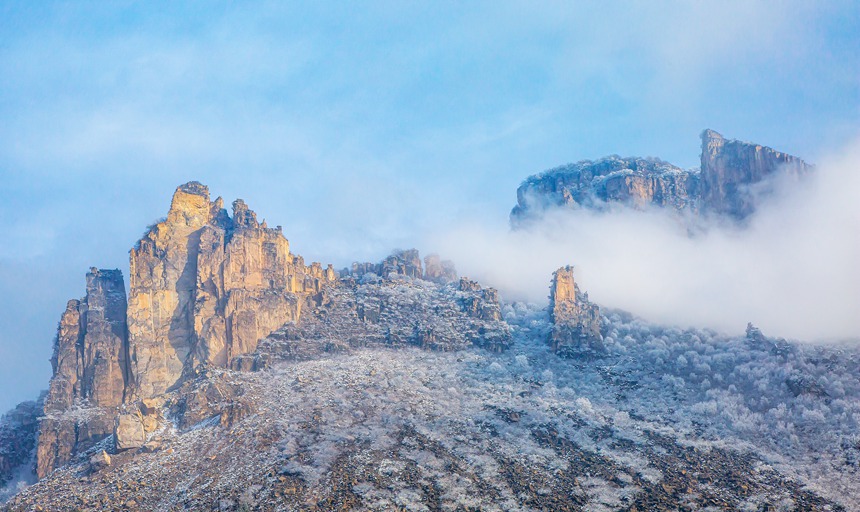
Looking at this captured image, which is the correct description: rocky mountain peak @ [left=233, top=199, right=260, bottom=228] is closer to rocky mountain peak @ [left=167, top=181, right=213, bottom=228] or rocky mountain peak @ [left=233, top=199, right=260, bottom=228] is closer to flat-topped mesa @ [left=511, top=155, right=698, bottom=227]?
rocky mountain peak @ [left=167, top=181, right=213, bottom=228]

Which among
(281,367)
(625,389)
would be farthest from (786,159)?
(281,367)

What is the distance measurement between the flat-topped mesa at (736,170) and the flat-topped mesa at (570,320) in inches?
1393

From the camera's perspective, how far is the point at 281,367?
3401 inches

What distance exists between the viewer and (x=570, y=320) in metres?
104

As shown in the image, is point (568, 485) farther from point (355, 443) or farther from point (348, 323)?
point (348, 323)

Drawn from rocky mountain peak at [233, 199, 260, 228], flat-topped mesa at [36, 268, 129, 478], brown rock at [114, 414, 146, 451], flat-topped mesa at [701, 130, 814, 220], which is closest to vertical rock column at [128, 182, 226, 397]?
flat-topped mesa at [36, 268, 129, 478]

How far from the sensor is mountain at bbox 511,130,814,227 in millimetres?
119188

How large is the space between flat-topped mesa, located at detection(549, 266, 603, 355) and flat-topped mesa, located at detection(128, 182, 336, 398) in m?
38.9

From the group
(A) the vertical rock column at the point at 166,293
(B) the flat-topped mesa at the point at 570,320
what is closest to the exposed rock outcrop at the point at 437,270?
(B) the flat-topped mesa at the point at 570,320

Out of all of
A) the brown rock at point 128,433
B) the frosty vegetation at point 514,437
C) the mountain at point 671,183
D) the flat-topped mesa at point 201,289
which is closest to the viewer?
the frosty vegetation at point 514,437

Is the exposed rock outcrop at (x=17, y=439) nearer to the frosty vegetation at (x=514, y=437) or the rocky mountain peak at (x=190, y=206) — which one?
the frosty vegetation at (x=514, y=437)

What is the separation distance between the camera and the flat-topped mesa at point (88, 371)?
73.8 m

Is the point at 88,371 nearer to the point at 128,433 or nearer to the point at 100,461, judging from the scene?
the point at 128,433

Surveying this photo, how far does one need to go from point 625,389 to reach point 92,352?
67.3m
